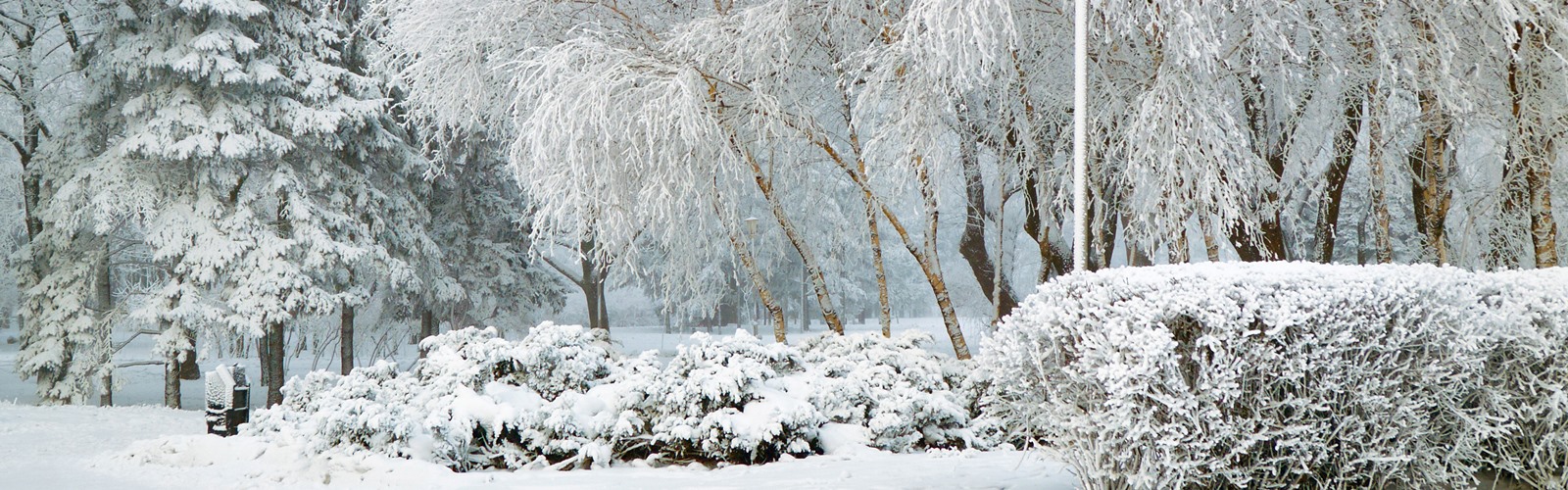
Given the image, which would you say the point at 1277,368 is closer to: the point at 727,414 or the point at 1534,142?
the point at 727,414

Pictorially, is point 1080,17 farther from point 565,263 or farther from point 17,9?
point 565,263

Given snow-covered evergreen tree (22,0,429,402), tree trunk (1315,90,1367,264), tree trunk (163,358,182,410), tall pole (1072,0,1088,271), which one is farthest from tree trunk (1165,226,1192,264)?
tree trunk (163,358,182,410)

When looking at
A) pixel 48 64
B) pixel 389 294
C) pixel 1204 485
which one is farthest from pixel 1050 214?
pixel 48 64

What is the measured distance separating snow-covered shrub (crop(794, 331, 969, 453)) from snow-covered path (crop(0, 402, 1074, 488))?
0.89ft

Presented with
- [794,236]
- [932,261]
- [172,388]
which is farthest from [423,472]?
[172,388]

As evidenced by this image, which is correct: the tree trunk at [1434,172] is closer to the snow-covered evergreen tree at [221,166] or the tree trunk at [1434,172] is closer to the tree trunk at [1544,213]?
the tree trunk at [1544,213]

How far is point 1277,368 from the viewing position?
388cm

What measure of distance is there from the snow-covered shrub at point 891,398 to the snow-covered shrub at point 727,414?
26 cm

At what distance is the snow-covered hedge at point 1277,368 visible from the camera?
3.82m

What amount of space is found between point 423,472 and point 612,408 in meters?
1.13

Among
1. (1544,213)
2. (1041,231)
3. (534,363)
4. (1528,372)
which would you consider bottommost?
→ (1528,372)

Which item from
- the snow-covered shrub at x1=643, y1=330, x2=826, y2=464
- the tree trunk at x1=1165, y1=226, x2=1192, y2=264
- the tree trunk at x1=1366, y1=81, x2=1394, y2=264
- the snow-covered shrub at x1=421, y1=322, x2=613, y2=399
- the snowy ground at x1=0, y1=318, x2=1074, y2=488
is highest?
the tree trunk at x1=1366, y1=81, x2=1394, y2=264

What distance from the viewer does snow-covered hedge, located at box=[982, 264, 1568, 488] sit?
12.5 ft

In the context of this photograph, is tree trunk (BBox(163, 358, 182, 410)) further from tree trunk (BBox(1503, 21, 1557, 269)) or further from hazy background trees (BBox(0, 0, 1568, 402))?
tree trunk (BBox(1503, 21, 1557, 269))
